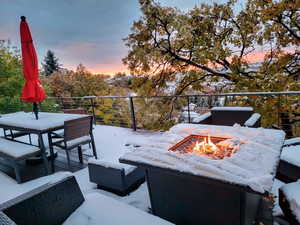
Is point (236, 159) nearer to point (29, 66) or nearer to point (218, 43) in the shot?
point (29, 66)

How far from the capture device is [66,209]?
4.40 ft

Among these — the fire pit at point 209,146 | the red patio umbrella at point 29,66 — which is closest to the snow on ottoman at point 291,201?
the fire pit at point 209,146

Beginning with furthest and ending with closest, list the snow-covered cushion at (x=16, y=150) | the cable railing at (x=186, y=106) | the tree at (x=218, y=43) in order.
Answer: the tree at (x=218, y=43) → the cable railing at (x=186, y=106) → the snow-covered cushion at (x=16, y=150)

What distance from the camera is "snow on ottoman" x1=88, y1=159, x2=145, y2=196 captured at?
2076mm

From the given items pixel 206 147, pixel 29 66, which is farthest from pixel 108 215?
pixel 29 66

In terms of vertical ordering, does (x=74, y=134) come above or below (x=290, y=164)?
above

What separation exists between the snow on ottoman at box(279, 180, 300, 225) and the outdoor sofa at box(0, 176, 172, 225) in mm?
827

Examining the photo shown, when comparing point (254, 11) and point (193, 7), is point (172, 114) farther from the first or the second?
point (254, 11)

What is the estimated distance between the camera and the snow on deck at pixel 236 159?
104cm

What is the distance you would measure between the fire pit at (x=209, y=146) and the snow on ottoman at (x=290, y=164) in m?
0.61

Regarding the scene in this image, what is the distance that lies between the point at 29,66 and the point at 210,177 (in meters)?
2.89

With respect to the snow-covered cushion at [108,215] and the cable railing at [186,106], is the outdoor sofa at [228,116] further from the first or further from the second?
the snow-covered cushion at [108,215]

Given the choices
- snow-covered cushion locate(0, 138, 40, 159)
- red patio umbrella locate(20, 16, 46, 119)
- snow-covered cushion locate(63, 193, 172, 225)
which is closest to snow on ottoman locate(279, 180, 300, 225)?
snow-covered cushion locate(63, 193, 172, 225)

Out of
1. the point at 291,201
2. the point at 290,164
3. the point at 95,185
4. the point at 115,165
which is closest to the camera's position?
the point at 291,201
